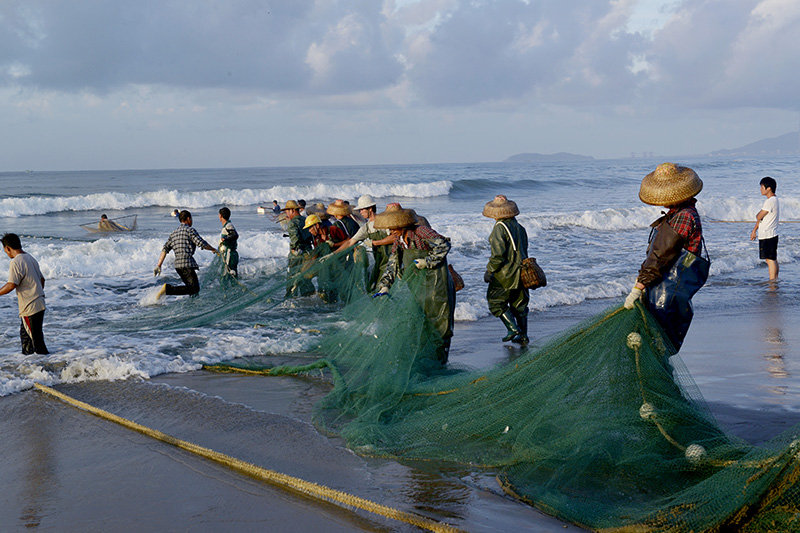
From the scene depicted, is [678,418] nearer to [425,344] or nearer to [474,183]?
[425,344]

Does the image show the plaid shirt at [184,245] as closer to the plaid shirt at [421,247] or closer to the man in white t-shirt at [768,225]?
the plaid shirt at [421,247]

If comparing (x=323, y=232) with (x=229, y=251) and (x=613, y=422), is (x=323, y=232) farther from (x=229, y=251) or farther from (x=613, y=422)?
(x=613, y=422)

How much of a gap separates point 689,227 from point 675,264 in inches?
9.2

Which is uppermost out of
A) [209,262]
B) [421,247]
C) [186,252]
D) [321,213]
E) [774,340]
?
[321,213]

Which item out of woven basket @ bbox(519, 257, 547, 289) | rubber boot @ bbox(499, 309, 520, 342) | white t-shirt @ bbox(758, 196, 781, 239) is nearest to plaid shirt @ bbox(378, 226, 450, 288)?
woven basket @ bbox(519, 257, 547, 289)

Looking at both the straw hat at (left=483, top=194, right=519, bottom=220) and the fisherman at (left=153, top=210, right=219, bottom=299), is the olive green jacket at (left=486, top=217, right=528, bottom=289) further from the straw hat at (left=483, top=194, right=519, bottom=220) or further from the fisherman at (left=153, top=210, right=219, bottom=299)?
the fisherman at (left=153, top=210, right=219, bottom=299)

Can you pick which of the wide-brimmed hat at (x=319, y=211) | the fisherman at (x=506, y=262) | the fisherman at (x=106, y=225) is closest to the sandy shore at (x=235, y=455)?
the fisherman at (x=506, y=262)

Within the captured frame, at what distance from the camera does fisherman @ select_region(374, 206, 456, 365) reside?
590 cm

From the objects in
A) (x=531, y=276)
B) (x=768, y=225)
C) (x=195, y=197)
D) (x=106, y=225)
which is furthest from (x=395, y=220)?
(x=195, y=197)

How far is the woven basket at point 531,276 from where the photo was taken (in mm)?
7672

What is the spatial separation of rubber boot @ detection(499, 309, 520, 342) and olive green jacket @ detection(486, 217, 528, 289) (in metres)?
0.42

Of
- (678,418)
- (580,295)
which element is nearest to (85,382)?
(678,418)

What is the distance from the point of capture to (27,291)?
7480mm

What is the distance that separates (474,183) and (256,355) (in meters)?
41.4
